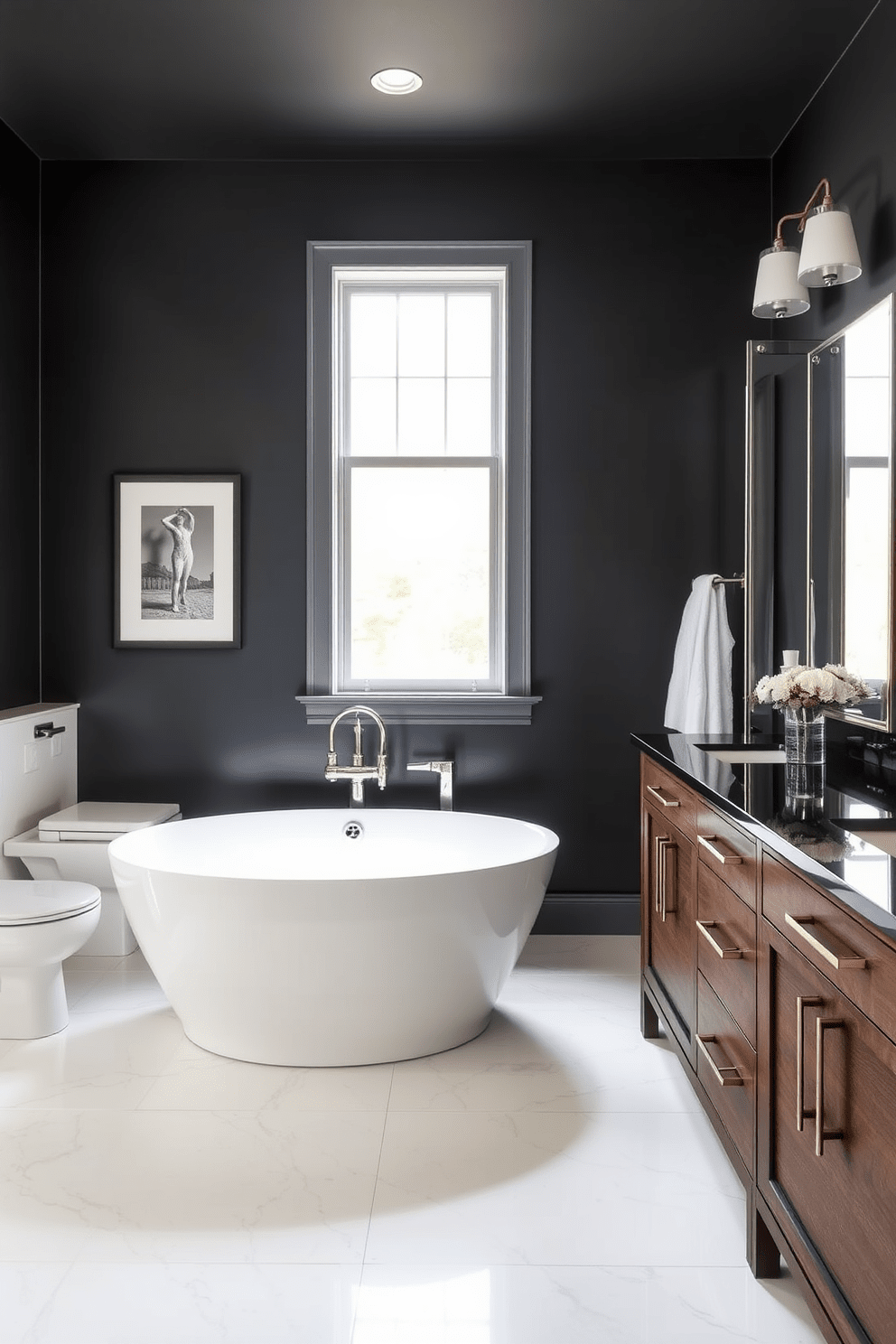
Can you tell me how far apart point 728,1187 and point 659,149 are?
323 centimetres

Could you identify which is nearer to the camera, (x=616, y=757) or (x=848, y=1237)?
(x=848, y=1237)

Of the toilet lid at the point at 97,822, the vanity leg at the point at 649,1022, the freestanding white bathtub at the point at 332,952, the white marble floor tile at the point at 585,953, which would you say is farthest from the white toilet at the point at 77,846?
the vanity leg at the point at 649,1022

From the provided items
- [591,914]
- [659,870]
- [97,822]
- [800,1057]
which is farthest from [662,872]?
[97,822]

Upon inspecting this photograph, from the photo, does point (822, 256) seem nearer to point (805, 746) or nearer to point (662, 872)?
point (805, 746)

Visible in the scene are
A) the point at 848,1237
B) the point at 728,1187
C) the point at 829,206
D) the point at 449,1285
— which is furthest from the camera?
the point at 829,206

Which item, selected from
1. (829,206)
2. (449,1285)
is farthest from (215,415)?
(449,1285)

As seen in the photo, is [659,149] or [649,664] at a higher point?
[659,149]

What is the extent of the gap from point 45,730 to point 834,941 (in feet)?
9.29

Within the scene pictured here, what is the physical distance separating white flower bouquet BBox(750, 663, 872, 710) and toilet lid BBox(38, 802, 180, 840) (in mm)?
2016

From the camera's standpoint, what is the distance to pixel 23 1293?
1716 millimetres

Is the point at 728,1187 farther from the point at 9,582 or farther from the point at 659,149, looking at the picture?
the point at 659,149

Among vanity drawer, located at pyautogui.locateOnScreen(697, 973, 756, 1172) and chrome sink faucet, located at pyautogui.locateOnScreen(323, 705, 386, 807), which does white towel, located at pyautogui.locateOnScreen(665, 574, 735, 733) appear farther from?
vanity drawer, located at pyautogui.locateOnScreen(697, 973, 756, 1172)

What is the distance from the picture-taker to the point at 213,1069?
2588mm

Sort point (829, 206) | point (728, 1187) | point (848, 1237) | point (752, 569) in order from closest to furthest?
point (848, 1237), point (728, 1187), point (829, 206), point (752, 569)
